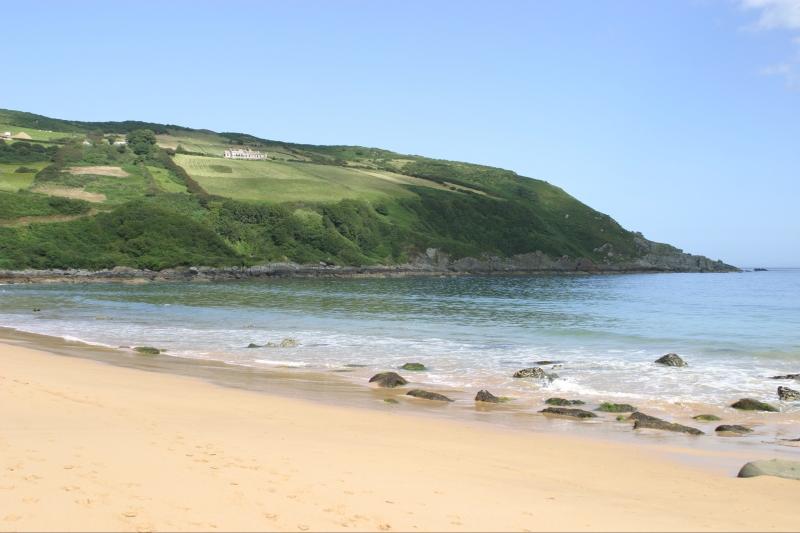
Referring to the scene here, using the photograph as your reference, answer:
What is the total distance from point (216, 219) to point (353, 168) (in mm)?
61061

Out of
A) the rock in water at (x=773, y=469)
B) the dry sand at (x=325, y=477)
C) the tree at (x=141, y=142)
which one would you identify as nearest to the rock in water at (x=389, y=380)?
the dry sand at (x=325, y=477)

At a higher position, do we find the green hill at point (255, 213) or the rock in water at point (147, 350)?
the green hill at point (255, 213)

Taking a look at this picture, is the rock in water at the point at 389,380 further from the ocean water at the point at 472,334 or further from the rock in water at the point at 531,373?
the rock in water at the point at 531,373

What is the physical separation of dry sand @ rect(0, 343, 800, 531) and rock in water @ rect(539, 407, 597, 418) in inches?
108

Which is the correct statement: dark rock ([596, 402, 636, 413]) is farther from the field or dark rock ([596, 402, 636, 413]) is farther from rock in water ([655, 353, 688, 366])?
the field

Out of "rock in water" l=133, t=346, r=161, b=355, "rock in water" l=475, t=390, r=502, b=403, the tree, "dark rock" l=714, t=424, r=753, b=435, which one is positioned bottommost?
"rock in water" l=133, t=346, r=161, b=355

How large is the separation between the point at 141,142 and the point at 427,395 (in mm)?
136248

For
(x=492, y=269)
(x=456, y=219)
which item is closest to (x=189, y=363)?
(x=492, y=269)

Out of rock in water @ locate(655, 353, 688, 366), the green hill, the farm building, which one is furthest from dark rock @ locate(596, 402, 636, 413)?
the farm building

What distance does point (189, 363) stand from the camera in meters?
24.4

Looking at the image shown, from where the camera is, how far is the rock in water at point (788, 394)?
18.9 m

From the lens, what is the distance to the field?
4867 inches

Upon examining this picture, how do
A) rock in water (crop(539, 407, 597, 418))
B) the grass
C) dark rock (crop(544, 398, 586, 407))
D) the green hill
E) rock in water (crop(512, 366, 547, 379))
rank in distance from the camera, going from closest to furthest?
rock in water (crop(539, 407, 597, 418)) < dark rock (crop(544, 398, 586, 407)) < rock in water (crop(512, 366, 547, 379)) < the green hill < the grass

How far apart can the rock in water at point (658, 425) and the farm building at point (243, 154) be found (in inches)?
5744
